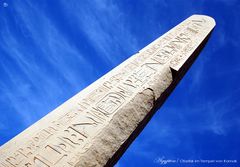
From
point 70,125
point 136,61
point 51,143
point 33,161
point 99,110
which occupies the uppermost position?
point 136,61

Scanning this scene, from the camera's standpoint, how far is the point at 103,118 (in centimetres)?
315

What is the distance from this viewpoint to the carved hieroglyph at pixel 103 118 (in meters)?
2.65

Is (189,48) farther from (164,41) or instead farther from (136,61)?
(136,61)

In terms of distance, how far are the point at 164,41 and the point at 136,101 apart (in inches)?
70.6

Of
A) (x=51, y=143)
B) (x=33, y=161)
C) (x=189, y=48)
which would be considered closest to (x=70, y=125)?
(x=51, y=143)

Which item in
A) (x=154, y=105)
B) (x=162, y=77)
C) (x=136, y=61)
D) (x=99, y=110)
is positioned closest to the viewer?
(x=99, y=110)

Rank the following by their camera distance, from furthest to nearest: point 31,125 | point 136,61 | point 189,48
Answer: point 189,48 → point 136,61 → point 31,125

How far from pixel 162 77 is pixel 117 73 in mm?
581

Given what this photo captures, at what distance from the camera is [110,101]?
135 inches

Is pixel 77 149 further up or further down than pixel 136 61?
further down

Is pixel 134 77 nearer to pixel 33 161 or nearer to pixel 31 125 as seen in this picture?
pixel 31 125

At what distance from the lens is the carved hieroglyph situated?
2.65 m

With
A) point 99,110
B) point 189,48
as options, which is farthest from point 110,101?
point 189,48

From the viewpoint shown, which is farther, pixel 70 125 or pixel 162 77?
pixel 162 77
